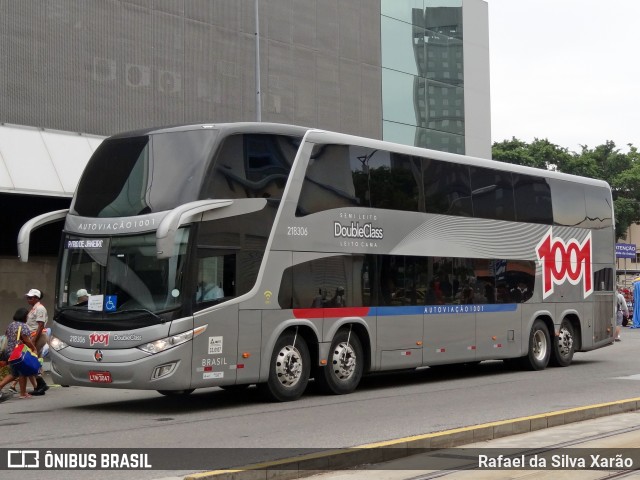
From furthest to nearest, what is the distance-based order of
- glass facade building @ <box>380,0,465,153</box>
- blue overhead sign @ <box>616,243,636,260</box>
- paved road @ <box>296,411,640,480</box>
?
blue overhead sign @ <box>616,243,636,260</box>
glass facade building @ <box>380,0,465,153</box>
paved road @ <box>296,411,640,480</box>

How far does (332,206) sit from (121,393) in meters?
5.20

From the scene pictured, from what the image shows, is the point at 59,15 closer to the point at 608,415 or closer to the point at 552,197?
the point at 552,197

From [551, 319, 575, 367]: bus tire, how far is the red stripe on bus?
22.8 ft

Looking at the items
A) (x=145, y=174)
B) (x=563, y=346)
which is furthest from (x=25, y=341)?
(x=563, y=346)

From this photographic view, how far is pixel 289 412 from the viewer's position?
46.0ft

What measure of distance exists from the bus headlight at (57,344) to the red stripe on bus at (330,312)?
344 cm

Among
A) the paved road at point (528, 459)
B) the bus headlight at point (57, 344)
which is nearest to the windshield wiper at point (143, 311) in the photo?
the bus headlight at point (57, 344)

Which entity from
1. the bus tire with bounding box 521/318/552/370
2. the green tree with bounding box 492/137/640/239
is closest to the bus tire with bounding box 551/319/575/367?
the bus tire with bounding box 521/318/552/370

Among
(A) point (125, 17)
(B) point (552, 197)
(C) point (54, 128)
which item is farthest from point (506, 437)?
(A) point (125, 17)

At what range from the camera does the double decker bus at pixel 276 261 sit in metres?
13.9

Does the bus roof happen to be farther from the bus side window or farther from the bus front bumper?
the bus front bumper

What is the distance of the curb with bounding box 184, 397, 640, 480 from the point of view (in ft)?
28.2

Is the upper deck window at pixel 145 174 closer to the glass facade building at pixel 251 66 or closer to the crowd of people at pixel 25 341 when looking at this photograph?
the crowd of people at pixel 25 341

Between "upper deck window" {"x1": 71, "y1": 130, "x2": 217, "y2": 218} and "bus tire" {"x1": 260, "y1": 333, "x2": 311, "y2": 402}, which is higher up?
"upper deck window" {"x1": 71, "y1": 130, "x2": 217, "y2": 218}
